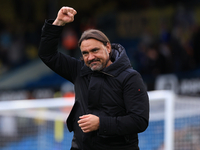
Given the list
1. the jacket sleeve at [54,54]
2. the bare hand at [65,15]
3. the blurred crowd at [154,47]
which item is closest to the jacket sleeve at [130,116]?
the jacket sleeve at [54,54]

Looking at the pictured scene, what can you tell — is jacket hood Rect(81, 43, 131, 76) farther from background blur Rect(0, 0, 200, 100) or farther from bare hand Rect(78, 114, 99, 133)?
background blur Rect(0, 0, 200, 100)

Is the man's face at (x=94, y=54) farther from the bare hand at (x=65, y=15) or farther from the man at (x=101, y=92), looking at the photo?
the bare hand at (x=65, y=15)

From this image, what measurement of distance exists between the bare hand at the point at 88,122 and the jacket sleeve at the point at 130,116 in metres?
0.03

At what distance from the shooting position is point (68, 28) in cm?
1010

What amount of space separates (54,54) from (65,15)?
275mm

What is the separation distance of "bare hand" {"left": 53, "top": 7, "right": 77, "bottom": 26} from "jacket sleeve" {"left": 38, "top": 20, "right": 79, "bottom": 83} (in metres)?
0.04

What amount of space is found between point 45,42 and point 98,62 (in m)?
0.39

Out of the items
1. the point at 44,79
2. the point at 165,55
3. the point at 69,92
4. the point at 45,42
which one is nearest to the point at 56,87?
the point at 69,92

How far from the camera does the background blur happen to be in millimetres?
8758

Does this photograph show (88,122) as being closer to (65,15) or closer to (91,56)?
(91,56)

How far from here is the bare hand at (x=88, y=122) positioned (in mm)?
1954

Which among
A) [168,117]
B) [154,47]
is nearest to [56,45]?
[168,117]

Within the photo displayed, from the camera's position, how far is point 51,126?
3.71 metres

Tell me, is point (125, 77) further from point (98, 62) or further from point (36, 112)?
point (36, 112)
